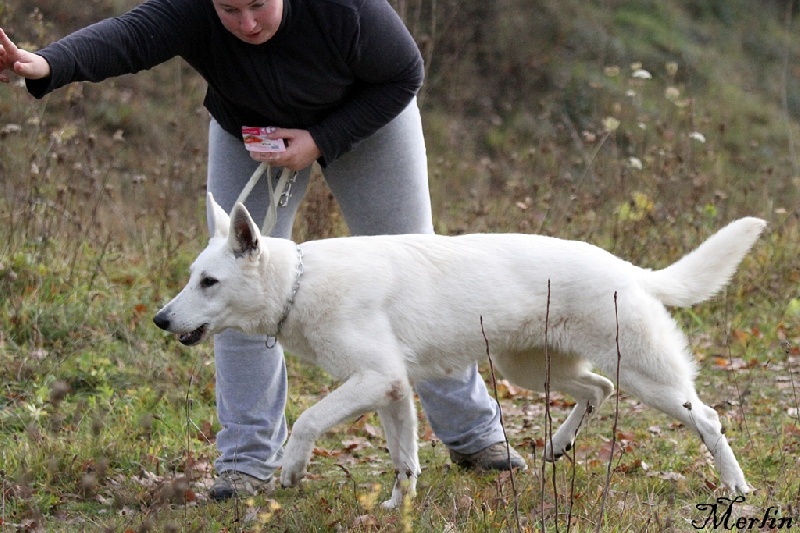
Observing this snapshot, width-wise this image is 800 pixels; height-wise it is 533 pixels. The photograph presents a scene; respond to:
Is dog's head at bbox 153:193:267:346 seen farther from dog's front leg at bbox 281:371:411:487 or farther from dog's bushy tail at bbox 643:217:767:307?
Result: dog's bushy tail at bbox 643:217:767:307

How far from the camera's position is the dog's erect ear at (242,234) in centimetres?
365

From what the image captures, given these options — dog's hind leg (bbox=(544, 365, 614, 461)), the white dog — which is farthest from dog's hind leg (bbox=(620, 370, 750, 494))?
dog's hind leg (bbox=(544, 365, 614, 461))

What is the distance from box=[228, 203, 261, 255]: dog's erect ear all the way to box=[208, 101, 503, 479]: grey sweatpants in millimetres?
553

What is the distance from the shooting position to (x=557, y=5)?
13.3 metres

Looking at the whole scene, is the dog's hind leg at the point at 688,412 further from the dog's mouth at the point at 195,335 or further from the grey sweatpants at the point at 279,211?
the dog's mouth at the point at 195,335

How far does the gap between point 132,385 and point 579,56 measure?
29.4 ft

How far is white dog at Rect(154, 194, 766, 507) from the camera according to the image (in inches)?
148

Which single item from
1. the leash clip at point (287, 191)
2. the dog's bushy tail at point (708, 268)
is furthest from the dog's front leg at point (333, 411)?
the dog's bushy tail at point (708, 268)

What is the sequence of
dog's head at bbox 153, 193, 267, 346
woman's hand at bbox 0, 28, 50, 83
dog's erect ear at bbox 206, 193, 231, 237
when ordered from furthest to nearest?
dog's erect ear at bbox 206, 193, 231, 237 → dog's head at bbox 153, 193, 267, 346 → woman's hand at bbox 0, 28, 50, 83

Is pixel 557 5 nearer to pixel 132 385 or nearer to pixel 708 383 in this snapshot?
pixel 708 383

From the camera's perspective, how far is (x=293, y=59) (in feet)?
12.9

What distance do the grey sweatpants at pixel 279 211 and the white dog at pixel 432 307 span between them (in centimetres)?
29

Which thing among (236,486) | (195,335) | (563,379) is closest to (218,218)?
(195,335)

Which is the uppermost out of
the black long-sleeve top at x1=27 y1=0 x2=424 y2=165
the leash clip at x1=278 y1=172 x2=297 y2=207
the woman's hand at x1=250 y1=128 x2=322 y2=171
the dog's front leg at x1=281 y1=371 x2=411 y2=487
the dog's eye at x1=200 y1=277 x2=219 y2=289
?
the black long-sleeve top at x1=27 y1=0 x2=424 y2=165
